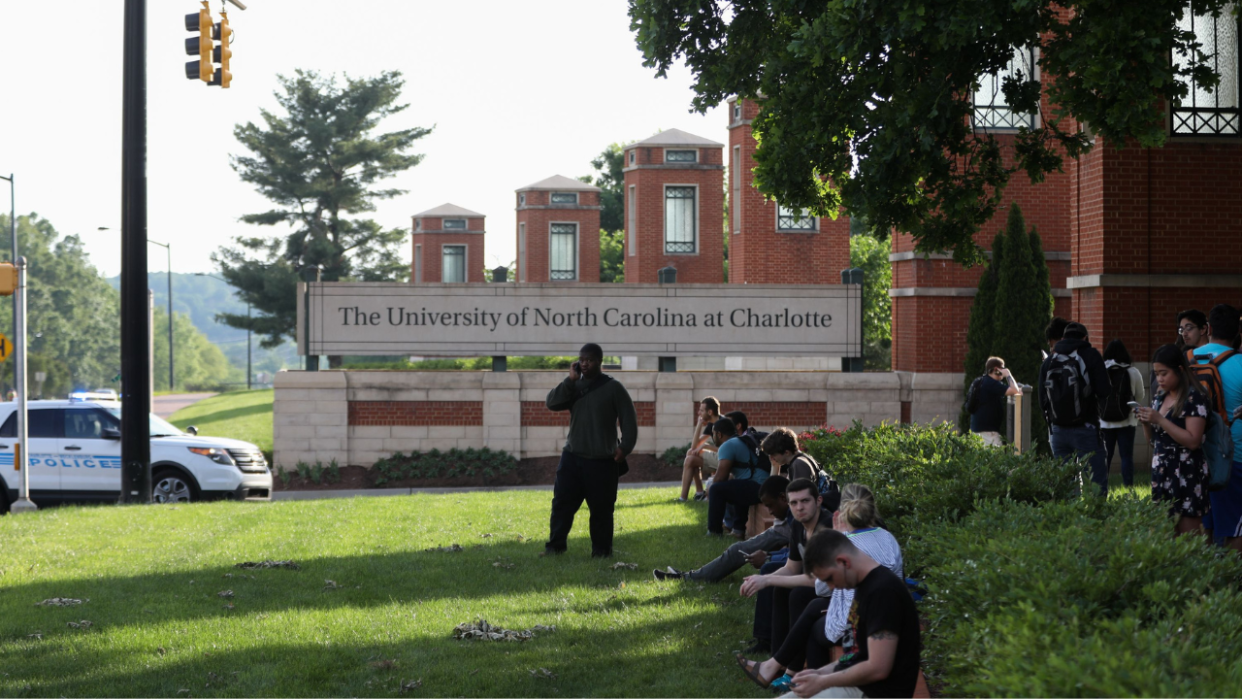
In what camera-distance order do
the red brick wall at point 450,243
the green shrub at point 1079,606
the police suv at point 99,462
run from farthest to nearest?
the red brick wall at point 450,243 < the police suv at point 99,462 < the green shrub at point 1079,606

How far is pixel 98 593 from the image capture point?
8.98m

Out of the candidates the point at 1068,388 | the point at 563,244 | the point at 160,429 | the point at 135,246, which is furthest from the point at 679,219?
the point at 1068,388

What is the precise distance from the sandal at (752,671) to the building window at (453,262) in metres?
49.9

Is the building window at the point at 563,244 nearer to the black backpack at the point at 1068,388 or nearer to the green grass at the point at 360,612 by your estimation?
the green grass at the point at 360,612

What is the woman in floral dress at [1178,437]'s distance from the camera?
24.3 feet


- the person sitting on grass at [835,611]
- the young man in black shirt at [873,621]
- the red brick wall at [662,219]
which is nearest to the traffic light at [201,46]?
the person sitting on grass at [835,611]

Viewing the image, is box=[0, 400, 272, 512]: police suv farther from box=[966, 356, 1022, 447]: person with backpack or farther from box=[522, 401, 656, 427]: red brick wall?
box=[966, 356, 1022, 447]: person with backpack

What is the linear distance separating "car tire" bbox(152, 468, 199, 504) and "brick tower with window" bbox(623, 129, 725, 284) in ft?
79.0

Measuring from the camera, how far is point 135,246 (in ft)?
54.6

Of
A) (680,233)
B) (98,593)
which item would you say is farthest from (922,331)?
(680,233)

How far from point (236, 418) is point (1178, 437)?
40.2m

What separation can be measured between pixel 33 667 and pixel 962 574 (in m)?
5.21

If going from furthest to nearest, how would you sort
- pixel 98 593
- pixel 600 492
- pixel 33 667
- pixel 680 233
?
1. pixel 680 233
2. pixel 600 492
3. pixel 98 593
4. pixel 33 667

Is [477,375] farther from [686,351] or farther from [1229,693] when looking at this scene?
[1229,693]
